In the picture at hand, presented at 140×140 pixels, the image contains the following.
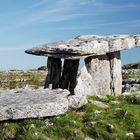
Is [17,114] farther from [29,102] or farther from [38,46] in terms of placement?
[38,46]

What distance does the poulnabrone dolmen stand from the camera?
29.2m

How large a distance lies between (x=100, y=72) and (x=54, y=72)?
3.18m

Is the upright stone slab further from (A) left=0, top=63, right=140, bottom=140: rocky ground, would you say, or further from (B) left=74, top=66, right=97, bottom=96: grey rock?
(A) left=0, top=63, right=140, bottom=140: rocky ground

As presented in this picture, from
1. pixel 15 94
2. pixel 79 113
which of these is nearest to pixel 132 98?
pixel 79 113

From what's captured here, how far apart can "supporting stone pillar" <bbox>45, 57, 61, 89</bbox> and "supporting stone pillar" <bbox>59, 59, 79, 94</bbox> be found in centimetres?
35

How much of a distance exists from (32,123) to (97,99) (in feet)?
20.3

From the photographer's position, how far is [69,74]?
3092 centimetres

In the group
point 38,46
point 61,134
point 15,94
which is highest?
point 38,46

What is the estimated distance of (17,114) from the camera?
22141 millimetres

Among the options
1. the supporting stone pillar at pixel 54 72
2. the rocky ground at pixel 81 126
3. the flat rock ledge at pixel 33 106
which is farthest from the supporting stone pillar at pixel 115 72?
the flat rock ledge at pixel 33 106

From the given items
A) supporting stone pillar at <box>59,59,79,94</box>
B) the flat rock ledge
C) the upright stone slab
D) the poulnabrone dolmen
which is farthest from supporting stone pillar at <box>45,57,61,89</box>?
the flat rock ledge

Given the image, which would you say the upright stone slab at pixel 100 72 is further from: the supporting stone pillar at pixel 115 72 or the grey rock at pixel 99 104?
the grey rock at pixel 99 104

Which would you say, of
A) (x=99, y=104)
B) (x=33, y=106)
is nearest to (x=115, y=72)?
(x=99, y=104)

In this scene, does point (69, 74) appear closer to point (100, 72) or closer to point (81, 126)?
point (100, 72)
